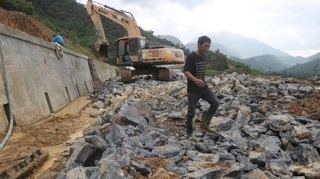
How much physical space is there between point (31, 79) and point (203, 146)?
661 cm

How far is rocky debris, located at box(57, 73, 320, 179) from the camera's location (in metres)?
3.92

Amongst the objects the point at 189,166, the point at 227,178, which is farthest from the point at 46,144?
the point at 227,178

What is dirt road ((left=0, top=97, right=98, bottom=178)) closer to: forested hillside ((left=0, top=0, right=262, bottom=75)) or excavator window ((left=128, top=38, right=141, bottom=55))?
excavator window ((left=128, top=38, right=141, bottom=55))

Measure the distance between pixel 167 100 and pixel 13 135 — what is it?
160 inches

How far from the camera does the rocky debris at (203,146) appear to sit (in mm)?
3916

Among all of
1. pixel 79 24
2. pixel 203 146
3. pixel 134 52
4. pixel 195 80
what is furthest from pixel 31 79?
pixel 79 24

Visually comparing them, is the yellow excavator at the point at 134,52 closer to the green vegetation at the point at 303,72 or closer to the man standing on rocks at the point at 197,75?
the man standing on rocks at the point at 197,75

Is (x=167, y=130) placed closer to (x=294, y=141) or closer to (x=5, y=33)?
(x=294, y=141)

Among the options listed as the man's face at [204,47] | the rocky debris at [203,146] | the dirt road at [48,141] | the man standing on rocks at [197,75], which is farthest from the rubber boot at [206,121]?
the dirt road at [48,141]

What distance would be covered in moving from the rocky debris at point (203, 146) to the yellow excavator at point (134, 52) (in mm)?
8712

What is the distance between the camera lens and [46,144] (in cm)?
711

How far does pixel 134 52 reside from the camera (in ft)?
55.0

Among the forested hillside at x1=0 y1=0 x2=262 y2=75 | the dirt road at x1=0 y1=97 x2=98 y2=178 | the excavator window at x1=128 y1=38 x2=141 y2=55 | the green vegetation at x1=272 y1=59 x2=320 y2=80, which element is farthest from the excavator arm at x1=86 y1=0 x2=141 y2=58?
the green vegetation at x1=272 y1=59 x2=320 y2=80

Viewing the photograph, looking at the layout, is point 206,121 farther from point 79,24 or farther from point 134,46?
point 79,24
